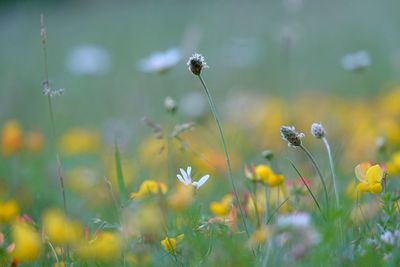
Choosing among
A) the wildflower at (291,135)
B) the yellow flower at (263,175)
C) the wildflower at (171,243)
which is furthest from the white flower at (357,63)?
the wildflower at (171,243)

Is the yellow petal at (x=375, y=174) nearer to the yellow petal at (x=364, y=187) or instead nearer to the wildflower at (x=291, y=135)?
the yellow petal at (x=364, y=187)

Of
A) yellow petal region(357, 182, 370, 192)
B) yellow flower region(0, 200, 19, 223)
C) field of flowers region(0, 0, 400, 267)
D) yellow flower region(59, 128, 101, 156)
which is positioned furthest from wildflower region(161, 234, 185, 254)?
yellow flower region(59, 128, 101, 156)

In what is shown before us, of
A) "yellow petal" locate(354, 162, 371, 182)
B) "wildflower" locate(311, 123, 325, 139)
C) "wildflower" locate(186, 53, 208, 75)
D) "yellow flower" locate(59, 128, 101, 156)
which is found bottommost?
"yellow flower" locate(59, 128, 101, 156)

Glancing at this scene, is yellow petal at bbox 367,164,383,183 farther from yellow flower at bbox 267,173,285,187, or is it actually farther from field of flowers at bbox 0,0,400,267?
yellow flower at bbox 267,173,285,187

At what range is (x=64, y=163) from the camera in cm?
394

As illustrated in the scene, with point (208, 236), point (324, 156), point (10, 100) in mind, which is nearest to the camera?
point (208, 236)

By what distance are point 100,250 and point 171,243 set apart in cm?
21

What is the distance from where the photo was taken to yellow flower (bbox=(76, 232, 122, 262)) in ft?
4.44

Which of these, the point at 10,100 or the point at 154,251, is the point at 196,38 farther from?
the point at 10,100

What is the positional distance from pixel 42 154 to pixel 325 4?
7.80m

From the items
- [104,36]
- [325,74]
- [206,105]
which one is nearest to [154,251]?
[206,105]

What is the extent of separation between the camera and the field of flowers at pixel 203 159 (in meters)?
1.43

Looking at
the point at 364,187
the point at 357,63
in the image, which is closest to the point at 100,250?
the point at 364,187

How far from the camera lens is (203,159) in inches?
93.7
